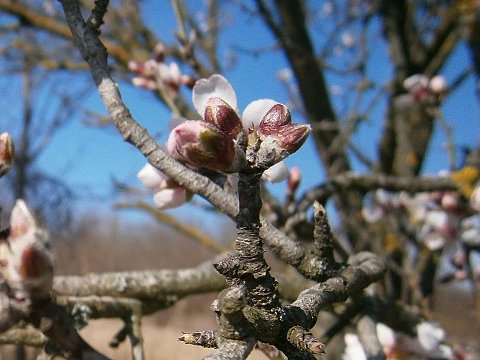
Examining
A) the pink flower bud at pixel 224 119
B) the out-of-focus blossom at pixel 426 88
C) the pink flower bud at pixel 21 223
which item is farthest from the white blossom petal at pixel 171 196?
the out-of-focus blossom at pixel 426 88

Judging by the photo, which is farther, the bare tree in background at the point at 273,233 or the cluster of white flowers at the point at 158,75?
the cluster of white flowers at the point at 158,75

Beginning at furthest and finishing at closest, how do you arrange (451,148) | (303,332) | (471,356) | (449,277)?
1. (451,148)
2. (449,277)
3. (471,356)
4. (303,332)

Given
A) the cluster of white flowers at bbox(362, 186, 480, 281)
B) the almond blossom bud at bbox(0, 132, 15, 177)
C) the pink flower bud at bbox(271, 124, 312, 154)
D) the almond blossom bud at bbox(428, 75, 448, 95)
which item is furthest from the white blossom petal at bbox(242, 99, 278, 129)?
the almond blossom bud at bbox(428, 75, 448, 95)

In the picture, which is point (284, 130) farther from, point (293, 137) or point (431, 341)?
point (431, 341)

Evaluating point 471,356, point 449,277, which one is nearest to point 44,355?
point 471,356

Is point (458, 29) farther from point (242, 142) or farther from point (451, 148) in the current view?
point (242, 142)

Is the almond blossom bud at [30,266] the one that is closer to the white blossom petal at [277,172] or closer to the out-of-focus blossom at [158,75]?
the white blossom petal at [277,172]

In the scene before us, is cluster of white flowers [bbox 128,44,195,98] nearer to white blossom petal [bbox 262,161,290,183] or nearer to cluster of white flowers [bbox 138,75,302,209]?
cluster of white flowers [bbox 138,75,302,209]
